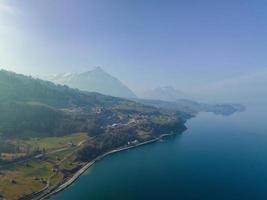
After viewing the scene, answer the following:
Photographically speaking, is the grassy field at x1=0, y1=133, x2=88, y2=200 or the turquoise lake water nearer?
the grassy field at x1=0, y1=133, x2=88, y2=200

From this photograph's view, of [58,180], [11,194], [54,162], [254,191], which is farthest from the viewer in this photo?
[54,162]

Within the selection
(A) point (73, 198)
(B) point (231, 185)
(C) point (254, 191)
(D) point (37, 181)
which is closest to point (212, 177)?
(B) point (231, 185)

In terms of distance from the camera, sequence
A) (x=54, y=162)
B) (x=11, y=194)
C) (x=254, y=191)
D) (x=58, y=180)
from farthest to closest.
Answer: (x=54, y=162)
(x=58, y=180)
(x=254, y=191)
(x=11, y=194)

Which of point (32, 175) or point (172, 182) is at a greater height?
point (172, 182)

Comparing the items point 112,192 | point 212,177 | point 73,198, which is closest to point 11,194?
point 73,198

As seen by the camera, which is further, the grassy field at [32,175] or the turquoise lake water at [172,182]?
the turquoise lake water at [172,182]

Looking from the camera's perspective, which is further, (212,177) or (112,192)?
(212,177)

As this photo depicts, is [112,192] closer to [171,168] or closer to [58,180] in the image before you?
[58,180]

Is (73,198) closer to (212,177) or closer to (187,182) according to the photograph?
(187,182)

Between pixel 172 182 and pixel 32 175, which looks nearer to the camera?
pixel 172 182
